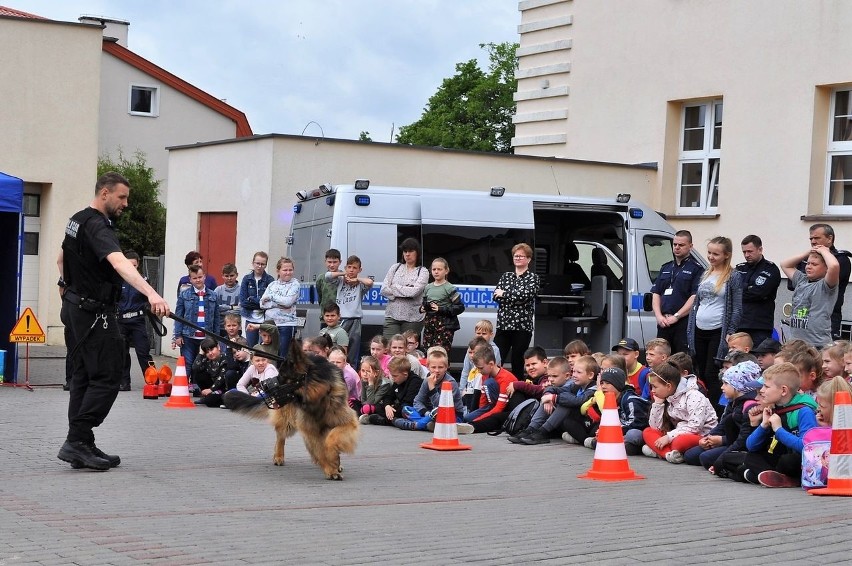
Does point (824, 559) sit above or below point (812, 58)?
below

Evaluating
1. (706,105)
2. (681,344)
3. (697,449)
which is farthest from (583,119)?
(697,449)

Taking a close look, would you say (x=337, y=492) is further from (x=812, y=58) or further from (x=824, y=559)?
(x=812, y=58)

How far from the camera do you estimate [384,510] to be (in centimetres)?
805

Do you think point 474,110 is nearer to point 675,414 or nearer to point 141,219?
point 141,219

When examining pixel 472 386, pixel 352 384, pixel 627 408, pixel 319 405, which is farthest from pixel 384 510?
pixel 352 384

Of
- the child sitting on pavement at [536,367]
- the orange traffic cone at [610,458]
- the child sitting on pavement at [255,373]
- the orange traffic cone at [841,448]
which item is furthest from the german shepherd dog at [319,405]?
the child sitting on pavement at [255,373]

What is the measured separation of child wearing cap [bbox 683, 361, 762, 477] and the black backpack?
2459 mm

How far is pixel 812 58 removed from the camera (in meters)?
20.0

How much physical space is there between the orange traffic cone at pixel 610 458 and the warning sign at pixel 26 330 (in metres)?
9.26

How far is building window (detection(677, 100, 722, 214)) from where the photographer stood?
869 inches

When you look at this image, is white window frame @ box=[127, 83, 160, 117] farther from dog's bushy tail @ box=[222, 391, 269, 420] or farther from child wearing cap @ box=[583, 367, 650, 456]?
dog's bushy tail @ box=[222, 391, 269, 420]

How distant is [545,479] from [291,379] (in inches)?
87.2

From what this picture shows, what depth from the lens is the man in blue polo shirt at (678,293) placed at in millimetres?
13984

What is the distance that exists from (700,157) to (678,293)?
8.87m
